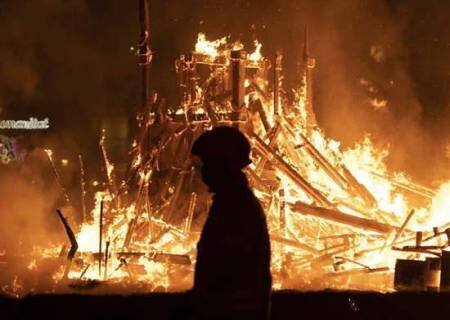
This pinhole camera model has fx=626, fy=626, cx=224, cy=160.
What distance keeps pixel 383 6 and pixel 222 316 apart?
1150 cm

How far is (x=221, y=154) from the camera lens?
3.20 metres

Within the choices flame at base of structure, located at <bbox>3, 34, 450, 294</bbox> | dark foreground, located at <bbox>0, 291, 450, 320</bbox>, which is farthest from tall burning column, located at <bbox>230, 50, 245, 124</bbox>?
dark foreground, located at <bbox>0, 291, 450, 320</bbox>

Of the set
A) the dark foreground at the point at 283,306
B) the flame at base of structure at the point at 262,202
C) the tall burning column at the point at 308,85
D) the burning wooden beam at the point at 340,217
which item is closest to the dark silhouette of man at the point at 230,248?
the dark foreground at the point at 283,306

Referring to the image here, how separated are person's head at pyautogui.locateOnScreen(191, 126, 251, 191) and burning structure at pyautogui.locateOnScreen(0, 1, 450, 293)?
368cm

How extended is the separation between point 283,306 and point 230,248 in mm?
2685

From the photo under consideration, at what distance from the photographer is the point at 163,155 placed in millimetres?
9016

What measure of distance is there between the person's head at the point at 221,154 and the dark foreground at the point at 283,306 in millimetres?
2298

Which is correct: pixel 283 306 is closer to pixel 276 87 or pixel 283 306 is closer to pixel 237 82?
pixel 237 82

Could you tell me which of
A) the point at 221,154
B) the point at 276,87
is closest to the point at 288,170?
the point at 276,87

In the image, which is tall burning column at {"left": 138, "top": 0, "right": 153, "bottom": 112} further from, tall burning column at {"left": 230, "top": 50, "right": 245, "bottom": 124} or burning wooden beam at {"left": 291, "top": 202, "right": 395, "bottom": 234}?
burning wooden beam at {"left": 291, "top": 202, "right": 395, "bottom": 234}

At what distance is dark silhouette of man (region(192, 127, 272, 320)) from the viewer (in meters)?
3.09

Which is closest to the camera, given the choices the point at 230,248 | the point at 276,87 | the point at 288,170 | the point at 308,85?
the point at 230,248

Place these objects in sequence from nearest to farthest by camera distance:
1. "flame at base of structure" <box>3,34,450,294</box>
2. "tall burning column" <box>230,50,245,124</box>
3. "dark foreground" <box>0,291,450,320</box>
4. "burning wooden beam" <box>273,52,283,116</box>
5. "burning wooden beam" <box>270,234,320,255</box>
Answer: "dark foreground" <box>0,291,450,320</box> → "flame at base of structure" <box>3,34,450,294</box> → "burning wooden beam" <box>270,234,320,255</box> → "tall burning column" <box>230,50,245,124</box> → "burning wooden beam" <box>273,52,283,116</box>

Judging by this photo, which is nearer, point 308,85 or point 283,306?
point 283,306
